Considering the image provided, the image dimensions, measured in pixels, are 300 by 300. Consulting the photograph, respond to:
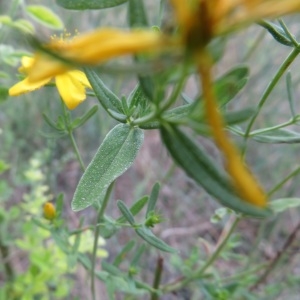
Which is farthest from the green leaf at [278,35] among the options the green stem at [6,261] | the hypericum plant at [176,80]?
the green stem at [6,261]

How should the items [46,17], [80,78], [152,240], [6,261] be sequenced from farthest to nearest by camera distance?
[6,261] → [46,17] → [152,240] → [80,78]

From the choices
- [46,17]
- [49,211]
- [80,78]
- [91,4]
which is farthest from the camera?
[46,17]

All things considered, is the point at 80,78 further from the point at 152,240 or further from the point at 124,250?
the point at 124,250

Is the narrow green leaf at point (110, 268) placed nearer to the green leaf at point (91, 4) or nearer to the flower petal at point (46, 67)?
the green leaf at point (91, 4)

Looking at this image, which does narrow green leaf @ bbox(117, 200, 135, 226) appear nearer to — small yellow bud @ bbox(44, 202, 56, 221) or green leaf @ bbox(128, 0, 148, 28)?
small yellow bud @ bbox(44, 202, 56, 221)

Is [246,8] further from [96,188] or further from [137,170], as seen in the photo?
[137,170]

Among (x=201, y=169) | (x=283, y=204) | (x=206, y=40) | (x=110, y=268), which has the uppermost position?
(x=206, y=40)

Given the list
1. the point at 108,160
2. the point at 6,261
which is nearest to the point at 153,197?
the point at 108,160
